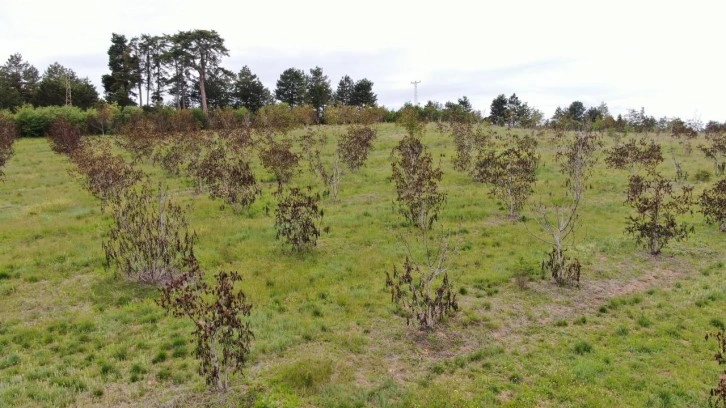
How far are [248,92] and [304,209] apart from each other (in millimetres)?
59141

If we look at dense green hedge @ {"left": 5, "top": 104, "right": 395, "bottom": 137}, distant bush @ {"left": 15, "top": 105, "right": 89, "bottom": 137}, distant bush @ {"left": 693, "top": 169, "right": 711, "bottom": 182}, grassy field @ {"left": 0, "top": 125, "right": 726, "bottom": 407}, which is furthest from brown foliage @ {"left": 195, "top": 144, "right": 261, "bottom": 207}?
distant bush @ {"left": 15, "top": 105, "right": 89, "bottom": 137}

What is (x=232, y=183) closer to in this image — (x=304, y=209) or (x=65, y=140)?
(x=304, y=209)

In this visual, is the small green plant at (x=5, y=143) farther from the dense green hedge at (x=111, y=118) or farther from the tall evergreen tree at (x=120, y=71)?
the tall evergreen tree at (x=120, y=71)

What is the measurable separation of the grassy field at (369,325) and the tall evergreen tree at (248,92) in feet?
180

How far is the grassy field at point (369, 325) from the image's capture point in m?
7.25

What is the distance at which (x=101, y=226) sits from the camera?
16797mm

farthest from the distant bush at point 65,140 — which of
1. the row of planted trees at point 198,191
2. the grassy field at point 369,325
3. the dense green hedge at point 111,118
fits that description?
the grassy field at point 369,325

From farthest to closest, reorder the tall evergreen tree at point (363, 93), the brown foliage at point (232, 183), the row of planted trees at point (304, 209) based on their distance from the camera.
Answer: the tall evergreen tree at point (363, 93) < the brown foliage at point (232, 183) < the row of planted trees at point (304, 209)

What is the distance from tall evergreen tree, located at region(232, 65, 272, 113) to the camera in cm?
6881

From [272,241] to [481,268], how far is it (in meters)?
6.86

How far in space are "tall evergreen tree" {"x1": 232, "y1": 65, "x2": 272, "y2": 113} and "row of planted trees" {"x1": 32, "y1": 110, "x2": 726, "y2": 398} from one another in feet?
110

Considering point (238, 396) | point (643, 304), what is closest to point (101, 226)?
point (238, 396)

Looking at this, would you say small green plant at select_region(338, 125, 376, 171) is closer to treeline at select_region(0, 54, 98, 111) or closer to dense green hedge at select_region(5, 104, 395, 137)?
dense green hedge at select_region(5, 104, 395, 137)

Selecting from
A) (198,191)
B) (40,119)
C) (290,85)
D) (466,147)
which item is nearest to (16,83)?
(40,119)
